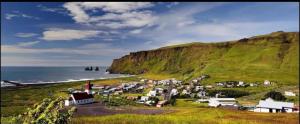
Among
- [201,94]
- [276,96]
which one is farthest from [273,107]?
[201,94]

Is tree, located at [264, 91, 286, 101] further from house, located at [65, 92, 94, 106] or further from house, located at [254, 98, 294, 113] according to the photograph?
house, located at [65, 92, 94, 106]

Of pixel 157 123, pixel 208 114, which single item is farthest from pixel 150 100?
pixel 157 123

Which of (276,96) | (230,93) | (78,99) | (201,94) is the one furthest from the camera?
(201,94)

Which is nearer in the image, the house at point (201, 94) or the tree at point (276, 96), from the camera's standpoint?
the tree at point (276, 96)

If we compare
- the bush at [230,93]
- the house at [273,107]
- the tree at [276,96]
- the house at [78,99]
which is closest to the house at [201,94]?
the bush at [230,93]

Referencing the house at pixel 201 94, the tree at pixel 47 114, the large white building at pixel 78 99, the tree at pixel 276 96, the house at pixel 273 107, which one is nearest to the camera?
the tree at pixel 47 114

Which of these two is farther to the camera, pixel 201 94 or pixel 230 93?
pixel 201 94

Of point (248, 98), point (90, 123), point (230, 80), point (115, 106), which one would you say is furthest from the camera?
point (230, 80)

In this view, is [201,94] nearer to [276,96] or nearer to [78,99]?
[276,96]

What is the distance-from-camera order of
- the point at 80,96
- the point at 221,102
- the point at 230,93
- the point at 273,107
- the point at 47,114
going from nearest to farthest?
the point at 47,114 < the point at 273,107 < the point at 80,96 < the point at 221,102 < the point at 230,93

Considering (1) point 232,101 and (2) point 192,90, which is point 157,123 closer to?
(1) point 232,101

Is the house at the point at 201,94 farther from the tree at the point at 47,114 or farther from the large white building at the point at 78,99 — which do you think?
the tree at the point at 47,114
